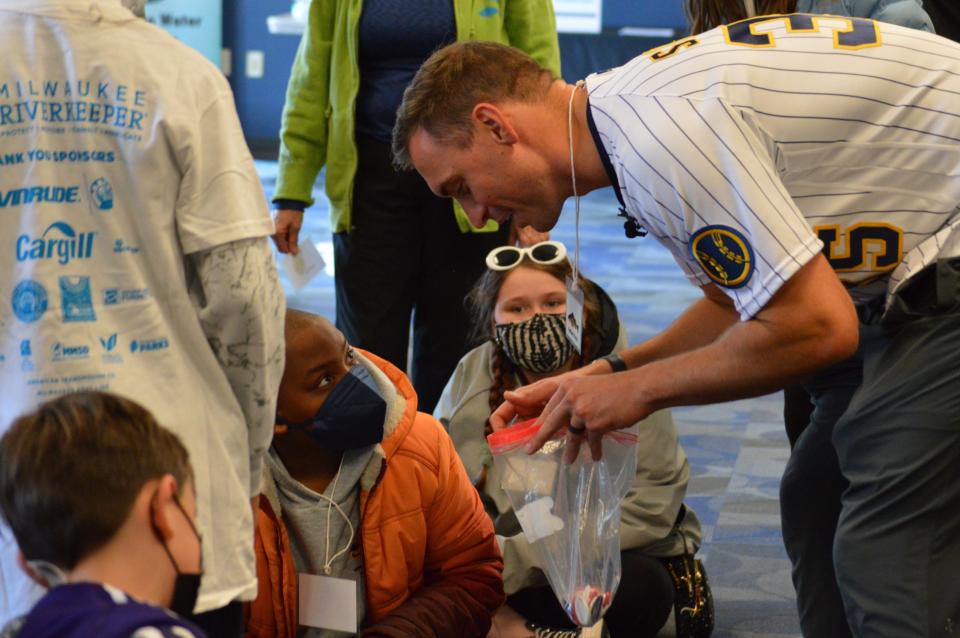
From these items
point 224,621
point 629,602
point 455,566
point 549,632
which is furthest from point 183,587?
point 629,602

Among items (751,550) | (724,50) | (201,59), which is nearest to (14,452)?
(201,59)

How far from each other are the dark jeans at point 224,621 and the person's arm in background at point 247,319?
0.74ft

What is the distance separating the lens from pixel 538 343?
3102mm

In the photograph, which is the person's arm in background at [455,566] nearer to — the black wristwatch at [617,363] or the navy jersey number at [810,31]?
the black wristwatch at [617,363]

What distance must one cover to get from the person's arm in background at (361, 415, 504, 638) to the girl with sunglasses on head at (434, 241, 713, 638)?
Answer: 245 millimetres

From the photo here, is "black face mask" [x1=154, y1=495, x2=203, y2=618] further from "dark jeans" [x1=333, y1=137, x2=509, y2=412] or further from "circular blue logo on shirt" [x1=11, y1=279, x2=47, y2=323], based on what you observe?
"dark jeans" [x1=333, y1=137, x2=509, y2=412]

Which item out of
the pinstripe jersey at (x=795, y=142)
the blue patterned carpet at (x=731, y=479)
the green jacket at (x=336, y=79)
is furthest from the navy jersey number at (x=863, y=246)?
the green jacket at (x=336, y=79)

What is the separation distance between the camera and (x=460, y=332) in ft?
11.9

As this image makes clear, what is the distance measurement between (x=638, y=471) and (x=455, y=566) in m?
0.62

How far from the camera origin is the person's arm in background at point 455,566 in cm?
256

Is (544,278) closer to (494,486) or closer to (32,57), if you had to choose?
(494,486)

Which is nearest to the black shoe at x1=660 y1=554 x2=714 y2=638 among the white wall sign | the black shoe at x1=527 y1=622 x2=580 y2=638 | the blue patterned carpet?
the blue patterned carpet

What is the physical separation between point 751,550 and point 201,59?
2.32 metres

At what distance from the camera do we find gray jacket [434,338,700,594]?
9.97 ft
